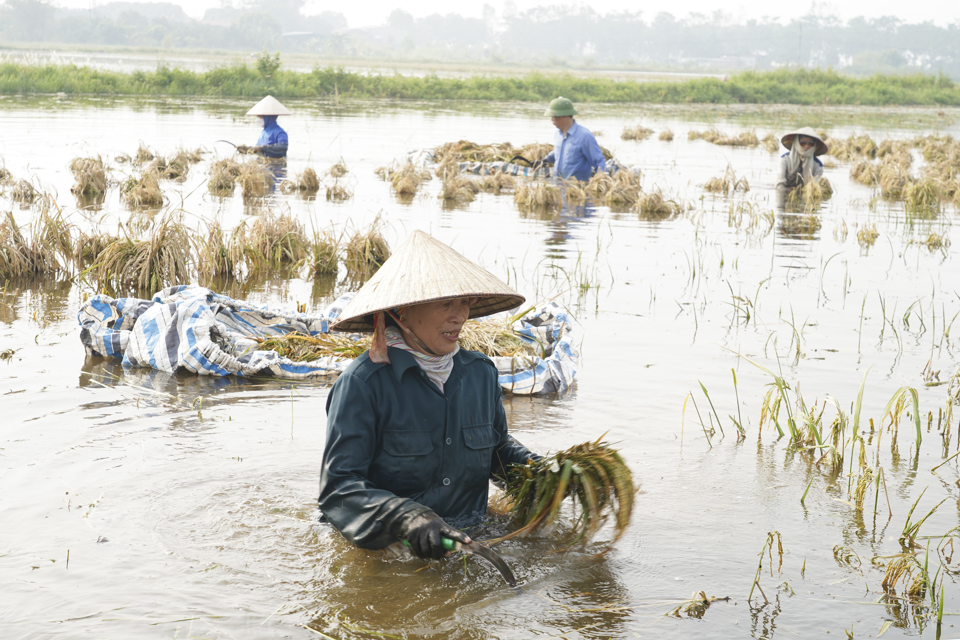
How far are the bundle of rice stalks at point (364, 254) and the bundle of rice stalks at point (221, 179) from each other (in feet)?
16.4

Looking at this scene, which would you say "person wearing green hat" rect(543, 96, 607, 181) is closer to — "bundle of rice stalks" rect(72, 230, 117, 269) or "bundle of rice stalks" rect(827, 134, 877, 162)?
"bundle of rice stalks" rect(72, 230, 117, 269)

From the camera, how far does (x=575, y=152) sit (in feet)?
44.1

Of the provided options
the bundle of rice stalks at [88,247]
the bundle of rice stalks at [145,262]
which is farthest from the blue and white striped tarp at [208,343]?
the bundle of rice stalks at [88,247]

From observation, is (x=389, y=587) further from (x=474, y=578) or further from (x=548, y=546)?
(x=548, y=546)

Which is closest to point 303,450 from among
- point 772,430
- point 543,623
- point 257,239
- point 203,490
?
point 203,490

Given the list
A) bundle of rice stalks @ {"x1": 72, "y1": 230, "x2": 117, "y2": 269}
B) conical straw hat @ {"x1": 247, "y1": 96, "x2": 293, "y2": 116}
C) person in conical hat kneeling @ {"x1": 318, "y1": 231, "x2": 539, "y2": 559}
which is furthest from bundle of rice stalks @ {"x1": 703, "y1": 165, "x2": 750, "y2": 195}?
person in conical hat kneeling @ {"x1": 318, "y1": 231, "x2": 539, "y2": 559}

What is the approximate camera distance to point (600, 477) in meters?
3.19

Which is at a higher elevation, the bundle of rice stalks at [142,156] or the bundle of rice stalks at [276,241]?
the bundle of rice stalks at [142,156]

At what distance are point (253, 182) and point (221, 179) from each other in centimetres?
52

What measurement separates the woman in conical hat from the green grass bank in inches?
913

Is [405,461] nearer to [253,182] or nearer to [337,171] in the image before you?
[253,182]

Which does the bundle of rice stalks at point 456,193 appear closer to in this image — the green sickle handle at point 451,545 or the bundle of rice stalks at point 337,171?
the bundle of rice stalks at point 337,171

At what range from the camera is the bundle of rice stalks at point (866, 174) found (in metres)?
15.5

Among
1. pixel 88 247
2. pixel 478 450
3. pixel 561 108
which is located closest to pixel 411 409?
pixel 478 450
